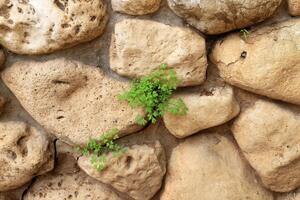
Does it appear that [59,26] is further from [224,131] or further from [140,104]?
[224,131]

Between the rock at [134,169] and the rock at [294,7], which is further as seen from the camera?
the rock at [134,169]

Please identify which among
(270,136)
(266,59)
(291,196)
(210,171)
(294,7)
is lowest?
(291,196)

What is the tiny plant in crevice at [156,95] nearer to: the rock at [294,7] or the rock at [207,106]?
the rock at [207,106]

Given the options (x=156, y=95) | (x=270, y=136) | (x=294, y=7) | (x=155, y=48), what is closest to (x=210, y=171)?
(x=270, y=136)

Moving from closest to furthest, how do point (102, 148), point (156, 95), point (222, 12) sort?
1. point (222, 12)
2. point (156, 95)
3. point (102, 148)

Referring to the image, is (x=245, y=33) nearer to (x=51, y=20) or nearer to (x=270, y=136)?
(x=270, y=136)

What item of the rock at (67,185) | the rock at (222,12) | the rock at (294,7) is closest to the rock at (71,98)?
the rock at (67,185)

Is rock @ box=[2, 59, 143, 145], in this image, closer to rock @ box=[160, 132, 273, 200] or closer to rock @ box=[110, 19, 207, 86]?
rock @ box=[110, 19, 207, 86]
